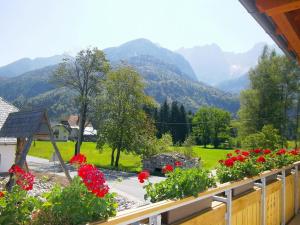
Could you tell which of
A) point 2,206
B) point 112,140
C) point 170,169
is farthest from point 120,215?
point 112,140

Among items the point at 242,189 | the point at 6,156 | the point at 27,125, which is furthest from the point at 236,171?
the point at 6,156

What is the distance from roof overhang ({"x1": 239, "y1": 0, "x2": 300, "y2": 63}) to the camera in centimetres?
295

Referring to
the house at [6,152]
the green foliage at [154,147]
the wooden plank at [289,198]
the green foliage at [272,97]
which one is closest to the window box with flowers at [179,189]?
the wooden plank at [289,198]

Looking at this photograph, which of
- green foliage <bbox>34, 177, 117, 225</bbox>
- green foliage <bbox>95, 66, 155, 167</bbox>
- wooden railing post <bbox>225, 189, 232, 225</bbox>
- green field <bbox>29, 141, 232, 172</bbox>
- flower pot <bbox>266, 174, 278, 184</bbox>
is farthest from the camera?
green field <bbox>29, 141, 232, 172</bbox>

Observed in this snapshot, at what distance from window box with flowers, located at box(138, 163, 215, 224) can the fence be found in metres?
0.05

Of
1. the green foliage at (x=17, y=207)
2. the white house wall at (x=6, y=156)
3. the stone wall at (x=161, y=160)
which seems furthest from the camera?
the stone wall at (x=161, y=160)

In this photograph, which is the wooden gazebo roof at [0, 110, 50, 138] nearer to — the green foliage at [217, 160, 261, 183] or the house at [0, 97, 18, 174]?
the green foliage at [217, 160, 261, 183]

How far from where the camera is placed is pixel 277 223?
5.94 meters

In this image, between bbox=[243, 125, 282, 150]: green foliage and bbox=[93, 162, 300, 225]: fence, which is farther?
bbox=[243, 125, 282, 150]: green foliage

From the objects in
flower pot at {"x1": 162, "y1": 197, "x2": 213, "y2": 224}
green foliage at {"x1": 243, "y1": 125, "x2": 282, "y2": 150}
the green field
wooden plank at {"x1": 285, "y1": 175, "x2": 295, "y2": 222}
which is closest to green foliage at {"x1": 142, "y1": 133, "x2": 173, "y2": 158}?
the green field

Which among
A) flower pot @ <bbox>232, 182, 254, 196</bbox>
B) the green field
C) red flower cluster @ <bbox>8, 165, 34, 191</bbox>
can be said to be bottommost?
the green field

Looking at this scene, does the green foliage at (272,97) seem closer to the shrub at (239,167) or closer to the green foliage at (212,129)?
the shrub at (239,167)

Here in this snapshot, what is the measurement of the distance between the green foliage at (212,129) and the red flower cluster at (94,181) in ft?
245

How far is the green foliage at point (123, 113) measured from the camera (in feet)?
107
